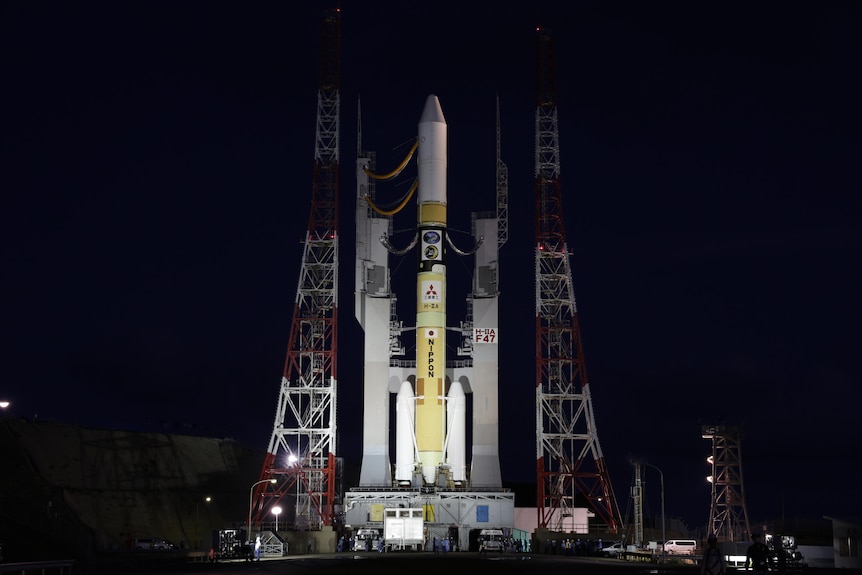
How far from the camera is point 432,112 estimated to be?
84.2 metres

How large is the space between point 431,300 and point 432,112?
44.3ft

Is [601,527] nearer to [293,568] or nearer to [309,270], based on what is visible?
[309,270]

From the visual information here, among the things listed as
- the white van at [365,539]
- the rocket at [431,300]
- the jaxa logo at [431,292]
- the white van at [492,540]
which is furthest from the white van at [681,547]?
the jaxa logo at [431,292]

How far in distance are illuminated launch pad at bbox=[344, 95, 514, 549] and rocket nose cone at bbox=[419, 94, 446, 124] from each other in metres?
0.09

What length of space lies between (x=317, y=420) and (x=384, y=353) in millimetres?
6868

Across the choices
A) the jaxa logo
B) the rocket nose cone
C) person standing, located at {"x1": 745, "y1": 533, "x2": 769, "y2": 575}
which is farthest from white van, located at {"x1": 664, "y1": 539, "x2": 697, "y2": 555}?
person standing, located at {"x1": 745, "y1": 533, "x2": 769, "y2": 575}

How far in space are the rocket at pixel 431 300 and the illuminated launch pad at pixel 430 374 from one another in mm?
69

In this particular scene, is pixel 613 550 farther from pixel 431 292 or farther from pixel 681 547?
pixel 431 292

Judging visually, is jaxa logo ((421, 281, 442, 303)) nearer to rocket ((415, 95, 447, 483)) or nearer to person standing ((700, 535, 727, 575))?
rocket ((415, 95, 447, 483))

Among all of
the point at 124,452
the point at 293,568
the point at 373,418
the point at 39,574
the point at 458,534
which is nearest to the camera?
the point at 39,574

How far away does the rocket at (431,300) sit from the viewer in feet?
266

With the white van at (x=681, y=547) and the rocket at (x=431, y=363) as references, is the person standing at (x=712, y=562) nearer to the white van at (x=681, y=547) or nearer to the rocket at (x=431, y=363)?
the white van at (x=681, y=547)

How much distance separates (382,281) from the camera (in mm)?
86688

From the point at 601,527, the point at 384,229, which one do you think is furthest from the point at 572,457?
the point at 384,229
